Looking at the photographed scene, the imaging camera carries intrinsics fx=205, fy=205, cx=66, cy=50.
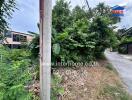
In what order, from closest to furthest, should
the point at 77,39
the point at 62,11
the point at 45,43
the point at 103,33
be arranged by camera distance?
the point at 45,43 → the point at 77,39 → the point at 103,33 → the point at 62,11

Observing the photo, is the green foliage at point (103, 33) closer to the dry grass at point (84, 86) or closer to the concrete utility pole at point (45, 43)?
the dry grass at point (84, 86)

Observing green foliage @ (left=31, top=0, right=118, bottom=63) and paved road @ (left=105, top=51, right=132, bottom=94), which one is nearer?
green foliage @ (left=31, top=0, right=118, bottom=63)

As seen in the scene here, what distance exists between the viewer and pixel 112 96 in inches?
231

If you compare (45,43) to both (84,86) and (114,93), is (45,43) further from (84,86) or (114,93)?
(114,93)

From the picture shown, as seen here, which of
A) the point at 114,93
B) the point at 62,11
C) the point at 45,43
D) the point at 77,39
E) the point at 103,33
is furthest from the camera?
the point at 62,11

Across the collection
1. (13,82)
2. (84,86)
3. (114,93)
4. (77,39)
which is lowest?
(114,93)

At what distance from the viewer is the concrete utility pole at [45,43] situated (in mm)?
3672

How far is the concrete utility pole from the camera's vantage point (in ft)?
12.0

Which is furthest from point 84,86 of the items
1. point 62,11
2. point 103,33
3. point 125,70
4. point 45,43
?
point 62,11

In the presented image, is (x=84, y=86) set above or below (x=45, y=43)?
below

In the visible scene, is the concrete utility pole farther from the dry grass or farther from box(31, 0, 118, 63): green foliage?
box(31, 0, 118, 63): green foliage

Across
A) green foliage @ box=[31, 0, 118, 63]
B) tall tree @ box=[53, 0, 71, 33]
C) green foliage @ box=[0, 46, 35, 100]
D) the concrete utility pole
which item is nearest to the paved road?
green foliage @ box=[31, 0, 118, 63]

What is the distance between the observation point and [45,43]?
147 inches

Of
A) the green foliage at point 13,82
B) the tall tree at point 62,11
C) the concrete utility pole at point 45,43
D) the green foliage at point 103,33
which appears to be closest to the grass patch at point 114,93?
the concrete utility pole at point 45,43
